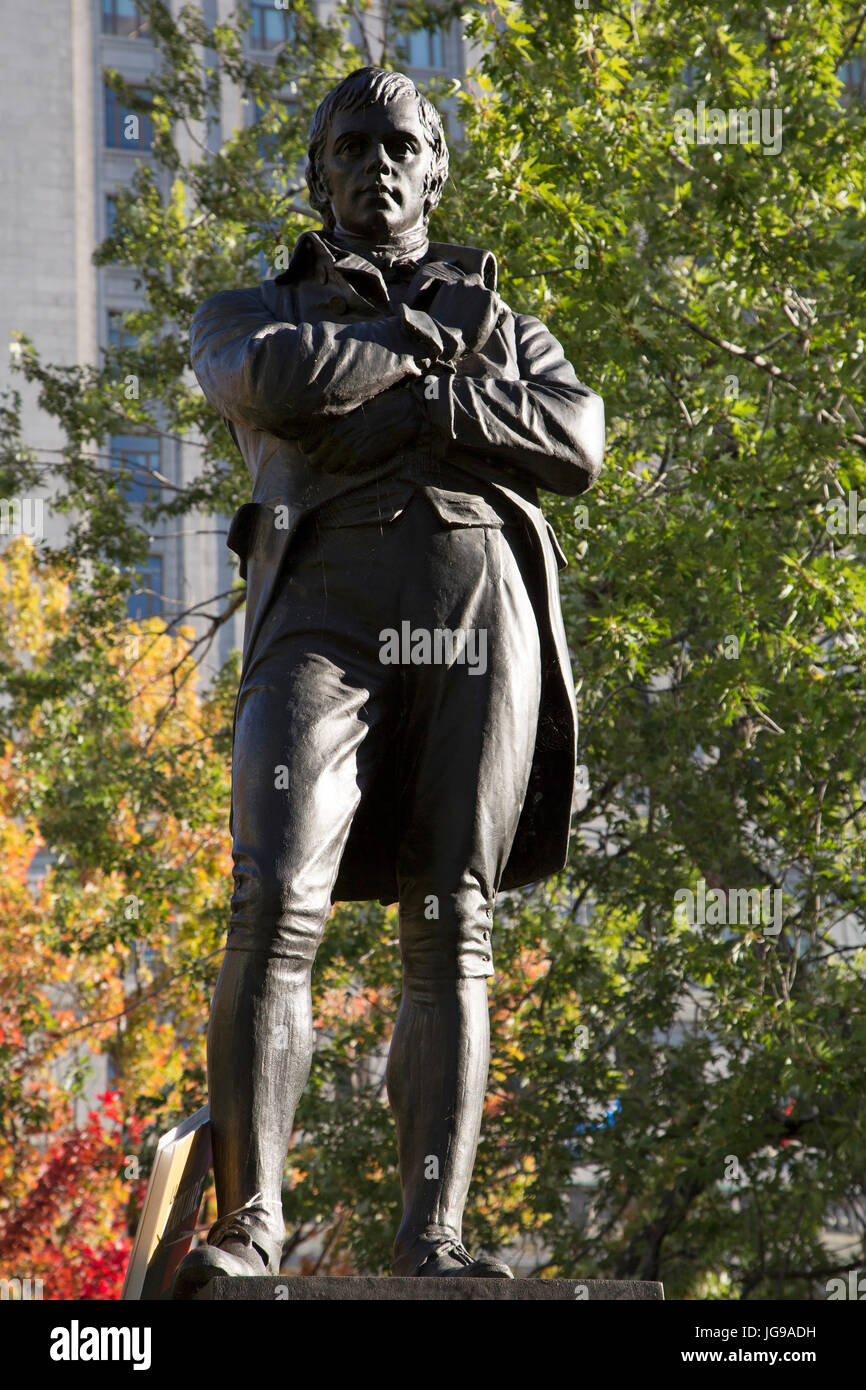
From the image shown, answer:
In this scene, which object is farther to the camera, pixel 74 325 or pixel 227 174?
pixel 74 325

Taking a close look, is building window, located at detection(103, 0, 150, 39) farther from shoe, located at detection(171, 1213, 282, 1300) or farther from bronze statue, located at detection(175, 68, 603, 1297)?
shoe, located at detection(171, 1213, 282, 1300)

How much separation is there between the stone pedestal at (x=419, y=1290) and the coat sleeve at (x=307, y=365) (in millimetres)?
1625

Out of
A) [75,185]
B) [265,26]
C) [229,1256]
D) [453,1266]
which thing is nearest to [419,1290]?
[453,1266]

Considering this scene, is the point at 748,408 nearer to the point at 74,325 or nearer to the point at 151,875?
the point at 151,875

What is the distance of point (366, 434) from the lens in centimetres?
340

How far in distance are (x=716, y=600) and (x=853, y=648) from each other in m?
0.79

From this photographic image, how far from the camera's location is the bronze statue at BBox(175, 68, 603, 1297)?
3.07 meters

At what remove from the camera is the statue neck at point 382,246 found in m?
3.72

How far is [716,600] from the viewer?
30.1 ft

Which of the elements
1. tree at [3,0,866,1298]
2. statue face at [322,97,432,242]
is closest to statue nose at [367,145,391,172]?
statue face at [322,97,432,242]

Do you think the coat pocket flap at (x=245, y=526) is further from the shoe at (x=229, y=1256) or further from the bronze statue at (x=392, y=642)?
the shoe at (x=229, y=1256)

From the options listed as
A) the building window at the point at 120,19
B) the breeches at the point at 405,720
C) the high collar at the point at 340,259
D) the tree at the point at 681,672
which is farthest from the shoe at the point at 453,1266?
the building window at the point at 120,19
